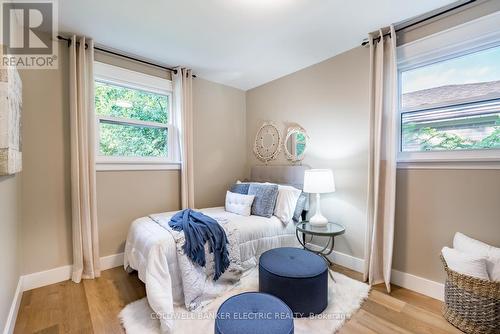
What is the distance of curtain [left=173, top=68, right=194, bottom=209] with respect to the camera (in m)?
3.19

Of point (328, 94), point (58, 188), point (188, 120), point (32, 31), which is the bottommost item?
point (58, 188)

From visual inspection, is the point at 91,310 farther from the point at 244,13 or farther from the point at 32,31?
the point at 244,13

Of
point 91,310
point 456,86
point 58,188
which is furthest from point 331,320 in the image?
point 58,188

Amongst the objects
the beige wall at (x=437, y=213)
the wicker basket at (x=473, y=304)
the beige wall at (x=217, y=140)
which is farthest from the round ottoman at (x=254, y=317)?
the beige wall at (x=217, y=140)

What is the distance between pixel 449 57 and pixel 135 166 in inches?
139

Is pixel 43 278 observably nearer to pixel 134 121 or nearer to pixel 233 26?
pixel 134 121

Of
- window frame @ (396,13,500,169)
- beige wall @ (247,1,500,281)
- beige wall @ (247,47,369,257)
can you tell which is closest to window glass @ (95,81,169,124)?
beige wall @ (247,1,500,281)

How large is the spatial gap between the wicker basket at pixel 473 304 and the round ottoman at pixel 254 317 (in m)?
1.35

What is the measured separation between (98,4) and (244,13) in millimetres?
1244

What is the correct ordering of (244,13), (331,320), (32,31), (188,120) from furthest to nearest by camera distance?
(188,120) < (32,31) < (244,13) < (331,320)

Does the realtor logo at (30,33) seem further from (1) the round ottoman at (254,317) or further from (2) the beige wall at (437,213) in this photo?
(2) the beige wall at (437,213)

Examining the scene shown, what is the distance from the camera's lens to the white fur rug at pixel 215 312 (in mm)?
1684

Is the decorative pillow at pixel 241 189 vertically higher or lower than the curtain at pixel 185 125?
lower

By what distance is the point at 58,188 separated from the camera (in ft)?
7.99
